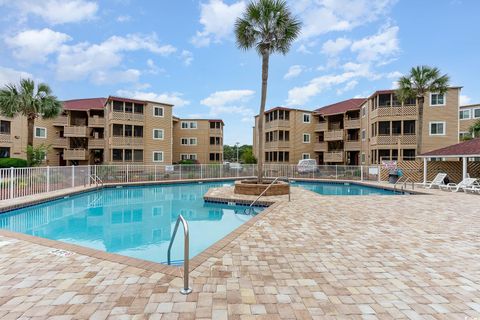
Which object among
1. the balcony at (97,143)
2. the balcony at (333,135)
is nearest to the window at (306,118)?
the balcony at (333,135)

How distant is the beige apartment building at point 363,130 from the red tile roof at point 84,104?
21624mm

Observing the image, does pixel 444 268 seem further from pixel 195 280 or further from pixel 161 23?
pixel 161 23

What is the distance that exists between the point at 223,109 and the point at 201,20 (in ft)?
78.6

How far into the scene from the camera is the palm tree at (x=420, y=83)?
20578mm

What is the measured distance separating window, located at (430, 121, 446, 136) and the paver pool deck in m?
22.5

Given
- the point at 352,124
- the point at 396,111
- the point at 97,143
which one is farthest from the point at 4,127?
the point at 396,111

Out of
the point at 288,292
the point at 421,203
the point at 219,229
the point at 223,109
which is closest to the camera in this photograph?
the point at 288,292

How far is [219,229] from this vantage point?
8.75 m

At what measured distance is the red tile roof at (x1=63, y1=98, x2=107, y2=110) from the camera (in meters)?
29.9

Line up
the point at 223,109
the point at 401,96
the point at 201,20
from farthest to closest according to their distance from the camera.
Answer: the point at 223,109
the point at 401,96
the point at 201,20

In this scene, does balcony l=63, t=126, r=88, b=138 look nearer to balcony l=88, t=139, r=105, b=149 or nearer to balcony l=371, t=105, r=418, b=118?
balcony l=88, t=139, r=105, b=149

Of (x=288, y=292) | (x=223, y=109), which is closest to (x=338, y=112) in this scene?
(x=223, y=109)

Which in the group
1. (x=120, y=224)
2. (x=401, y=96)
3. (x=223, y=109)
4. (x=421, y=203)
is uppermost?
(x=223, y=109)

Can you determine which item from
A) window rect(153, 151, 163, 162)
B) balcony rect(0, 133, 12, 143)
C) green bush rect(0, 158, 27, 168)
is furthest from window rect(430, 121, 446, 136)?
balcony rect(0, 133, 12, 143)
